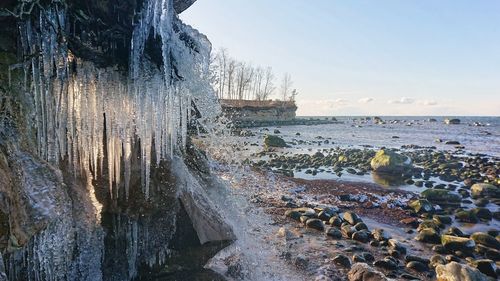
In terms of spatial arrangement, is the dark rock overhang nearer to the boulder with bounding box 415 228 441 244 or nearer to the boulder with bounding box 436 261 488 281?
the boulder with bounding box 436 261 488 281

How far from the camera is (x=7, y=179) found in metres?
3.45

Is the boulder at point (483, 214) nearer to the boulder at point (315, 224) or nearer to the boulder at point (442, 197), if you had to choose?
the boulder at point (442, 197)

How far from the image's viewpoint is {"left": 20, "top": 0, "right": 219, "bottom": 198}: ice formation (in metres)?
4.47

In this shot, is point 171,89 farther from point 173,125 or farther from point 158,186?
point 158,186

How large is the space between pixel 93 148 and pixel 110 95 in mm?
856

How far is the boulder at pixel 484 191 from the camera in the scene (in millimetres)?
15562

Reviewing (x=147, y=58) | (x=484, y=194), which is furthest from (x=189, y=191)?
(x=484, y=194)

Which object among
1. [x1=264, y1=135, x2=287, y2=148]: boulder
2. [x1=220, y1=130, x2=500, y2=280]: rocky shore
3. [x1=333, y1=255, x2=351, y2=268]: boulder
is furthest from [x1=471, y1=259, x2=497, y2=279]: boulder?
[x1=264, y1=135, x2=287, y2=148]: boulder

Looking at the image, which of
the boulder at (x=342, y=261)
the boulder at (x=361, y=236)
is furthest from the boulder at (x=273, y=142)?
the boulder at (x=342, y=261)

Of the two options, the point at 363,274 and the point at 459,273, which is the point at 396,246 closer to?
the point at 459,273

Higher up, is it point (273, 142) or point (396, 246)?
point (273, 142)

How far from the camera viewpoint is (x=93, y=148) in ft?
18.5

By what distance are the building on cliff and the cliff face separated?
43.5 m

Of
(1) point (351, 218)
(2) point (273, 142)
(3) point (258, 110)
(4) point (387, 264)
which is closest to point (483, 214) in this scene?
(1) point (351, 218)
